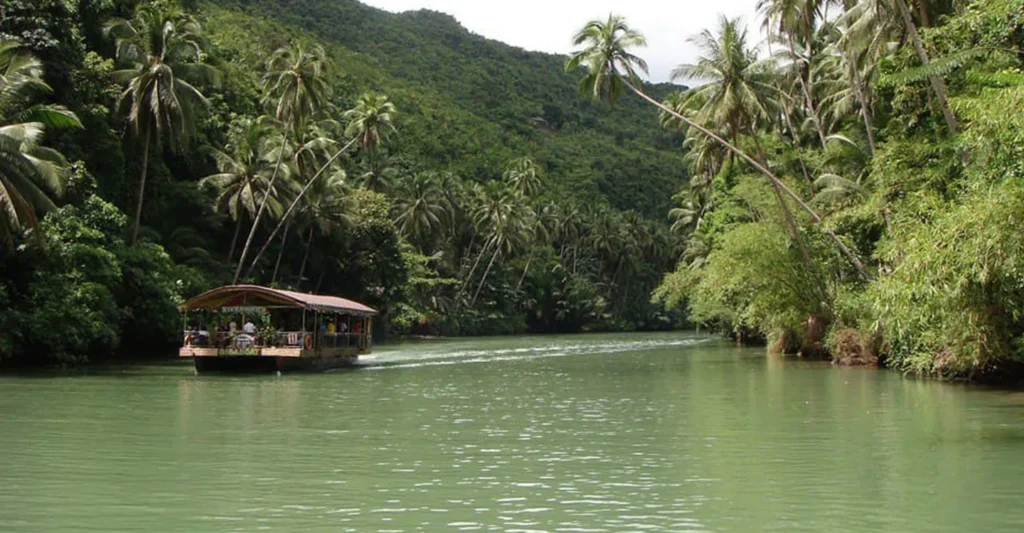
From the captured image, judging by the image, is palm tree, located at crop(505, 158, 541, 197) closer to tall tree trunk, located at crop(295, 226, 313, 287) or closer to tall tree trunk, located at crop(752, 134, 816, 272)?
tall tree trunk, located at crop(295, 226, 313, 287)

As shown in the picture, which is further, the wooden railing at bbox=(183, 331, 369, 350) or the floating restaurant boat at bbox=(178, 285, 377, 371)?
the wooden railing at bbox=(183, 331, 369, 350)

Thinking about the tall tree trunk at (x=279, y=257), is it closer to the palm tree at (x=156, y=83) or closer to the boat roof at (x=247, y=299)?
the palm tree at (x=156, y=83)

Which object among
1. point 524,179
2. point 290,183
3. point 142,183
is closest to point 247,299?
point 142,183

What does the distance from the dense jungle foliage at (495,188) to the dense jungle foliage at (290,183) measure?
156 mm

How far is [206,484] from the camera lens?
39.3ft

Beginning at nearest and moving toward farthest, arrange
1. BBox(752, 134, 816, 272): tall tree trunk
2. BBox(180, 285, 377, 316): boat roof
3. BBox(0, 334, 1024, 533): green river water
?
BBox(0, 334, 1024, 533): green river water
BBox(180, 285, 377, 316): boat roof
BBox(752, 134, 816, 272): tall tree trunk

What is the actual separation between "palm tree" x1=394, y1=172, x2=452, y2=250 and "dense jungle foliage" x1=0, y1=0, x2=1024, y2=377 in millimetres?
192

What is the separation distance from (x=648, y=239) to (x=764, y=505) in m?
91.3

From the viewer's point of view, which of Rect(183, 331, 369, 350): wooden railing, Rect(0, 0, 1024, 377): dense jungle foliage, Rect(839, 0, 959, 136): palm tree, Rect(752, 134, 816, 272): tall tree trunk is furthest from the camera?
Rect(752, 134, 816, 272): tall tree trunk

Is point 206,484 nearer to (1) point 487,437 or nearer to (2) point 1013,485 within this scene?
(1) point 487,437

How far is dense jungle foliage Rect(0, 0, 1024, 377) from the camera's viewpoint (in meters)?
23.0

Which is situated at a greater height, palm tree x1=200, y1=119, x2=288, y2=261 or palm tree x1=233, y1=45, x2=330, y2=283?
palm tree x1=233, y1=45, x2=330, y2=283

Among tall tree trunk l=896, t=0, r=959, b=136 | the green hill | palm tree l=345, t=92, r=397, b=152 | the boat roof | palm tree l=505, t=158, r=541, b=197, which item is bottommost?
the boat roof

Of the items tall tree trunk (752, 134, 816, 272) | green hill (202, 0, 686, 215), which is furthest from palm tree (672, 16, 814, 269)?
green hill (202, 0, 686, 215)
